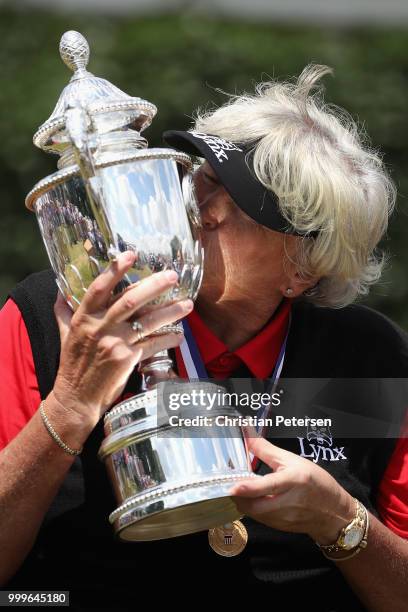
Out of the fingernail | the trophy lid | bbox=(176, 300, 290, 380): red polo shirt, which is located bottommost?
bbox=(176, 300, 290, 380): red polo shirt

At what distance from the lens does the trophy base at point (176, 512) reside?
1.98m

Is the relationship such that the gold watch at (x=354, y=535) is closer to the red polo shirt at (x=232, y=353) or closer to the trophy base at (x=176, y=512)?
the trophy base at (x=176, y=512)

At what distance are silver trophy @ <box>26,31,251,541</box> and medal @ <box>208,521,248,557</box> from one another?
0.48 ft

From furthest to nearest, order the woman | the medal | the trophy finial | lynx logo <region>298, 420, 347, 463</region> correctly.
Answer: lynx logo <region>298, 420, 347, 463</region>, the medal, the trophy finial, the woman

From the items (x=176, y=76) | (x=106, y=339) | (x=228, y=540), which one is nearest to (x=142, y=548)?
(x=228, y=540)

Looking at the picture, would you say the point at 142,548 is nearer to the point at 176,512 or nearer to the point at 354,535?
the point at 176,512

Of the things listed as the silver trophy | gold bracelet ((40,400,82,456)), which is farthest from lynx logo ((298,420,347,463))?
gold bracelet ((40,400,82,456))

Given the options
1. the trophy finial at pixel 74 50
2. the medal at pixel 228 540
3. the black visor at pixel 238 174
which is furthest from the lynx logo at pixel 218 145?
the medal at pixel 228 540

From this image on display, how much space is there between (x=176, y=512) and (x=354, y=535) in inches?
15.8

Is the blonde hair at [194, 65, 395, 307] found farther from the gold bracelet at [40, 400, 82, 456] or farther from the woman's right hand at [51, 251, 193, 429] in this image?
the gold bracelet at [40, 400, 82, 456]

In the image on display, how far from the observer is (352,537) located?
7.28 ft

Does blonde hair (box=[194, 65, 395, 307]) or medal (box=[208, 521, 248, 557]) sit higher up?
blonde hair (box=[194, 65, 395, 307])

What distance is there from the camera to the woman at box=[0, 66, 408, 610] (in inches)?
81.2

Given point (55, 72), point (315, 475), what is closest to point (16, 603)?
point (315, 475)
